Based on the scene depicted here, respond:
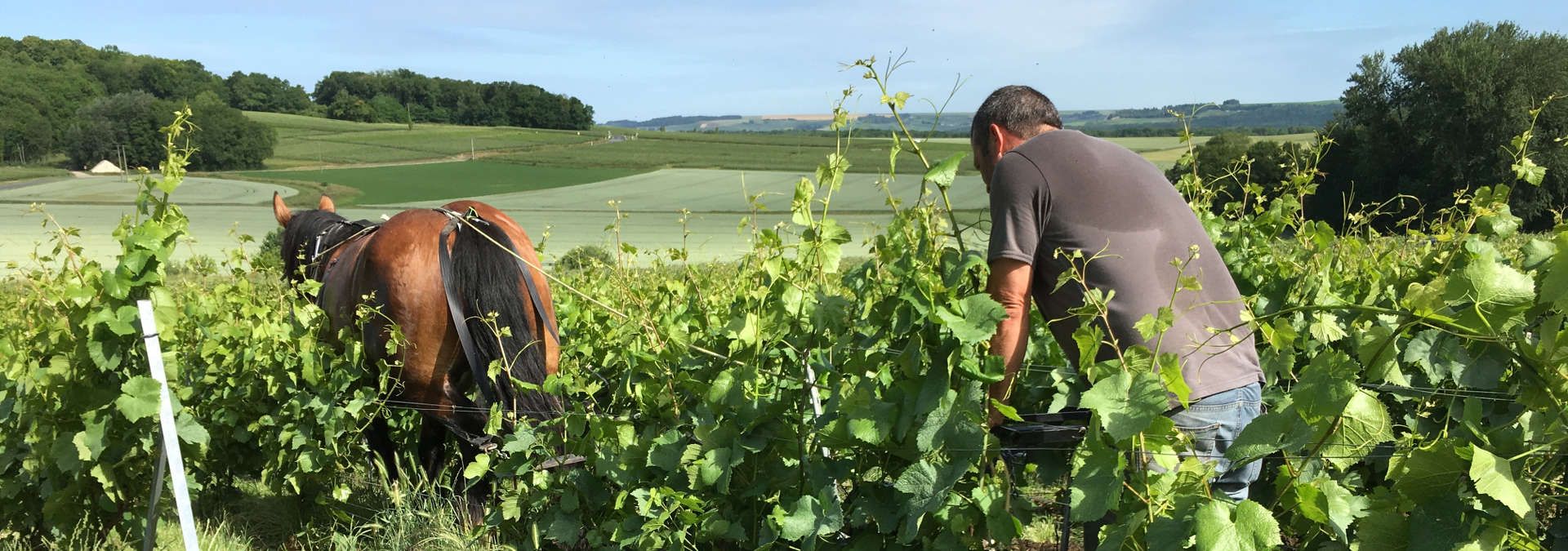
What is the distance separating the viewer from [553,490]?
12.0 feet

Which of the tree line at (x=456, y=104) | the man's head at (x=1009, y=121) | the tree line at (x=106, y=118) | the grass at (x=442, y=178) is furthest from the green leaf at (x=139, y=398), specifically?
the tree line at (x=456, y=104)

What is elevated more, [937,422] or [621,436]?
[937,422]

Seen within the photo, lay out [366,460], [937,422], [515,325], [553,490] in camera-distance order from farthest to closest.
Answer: [366,460]
[515,325]
[553,490]
[937,422]

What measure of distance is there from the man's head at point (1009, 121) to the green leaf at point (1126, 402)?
34.7 inches

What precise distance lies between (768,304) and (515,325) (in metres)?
1.70

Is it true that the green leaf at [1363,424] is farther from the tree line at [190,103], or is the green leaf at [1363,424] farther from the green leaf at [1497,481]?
the tree line at [190,103]

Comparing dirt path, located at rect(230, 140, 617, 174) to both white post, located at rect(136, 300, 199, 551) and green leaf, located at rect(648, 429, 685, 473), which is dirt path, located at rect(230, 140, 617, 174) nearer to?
white post, located at rect(136, 300, 199, 551)

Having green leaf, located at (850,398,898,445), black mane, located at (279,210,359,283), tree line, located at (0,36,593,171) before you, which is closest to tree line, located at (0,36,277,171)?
tree line, located at (0,36,593,171)

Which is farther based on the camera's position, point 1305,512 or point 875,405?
point 875,405

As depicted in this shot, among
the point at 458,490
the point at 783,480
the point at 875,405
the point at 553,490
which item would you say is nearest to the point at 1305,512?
the point at 875,405

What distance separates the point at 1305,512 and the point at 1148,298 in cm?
66

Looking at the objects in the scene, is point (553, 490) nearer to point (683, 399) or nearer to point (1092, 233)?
point (683, 399)

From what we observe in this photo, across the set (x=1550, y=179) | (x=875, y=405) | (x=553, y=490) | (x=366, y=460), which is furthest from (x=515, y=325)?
(x=1550, y=179)

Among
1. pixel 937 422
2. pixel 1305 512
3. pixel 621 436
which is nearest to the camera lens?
pixel 1305 512
